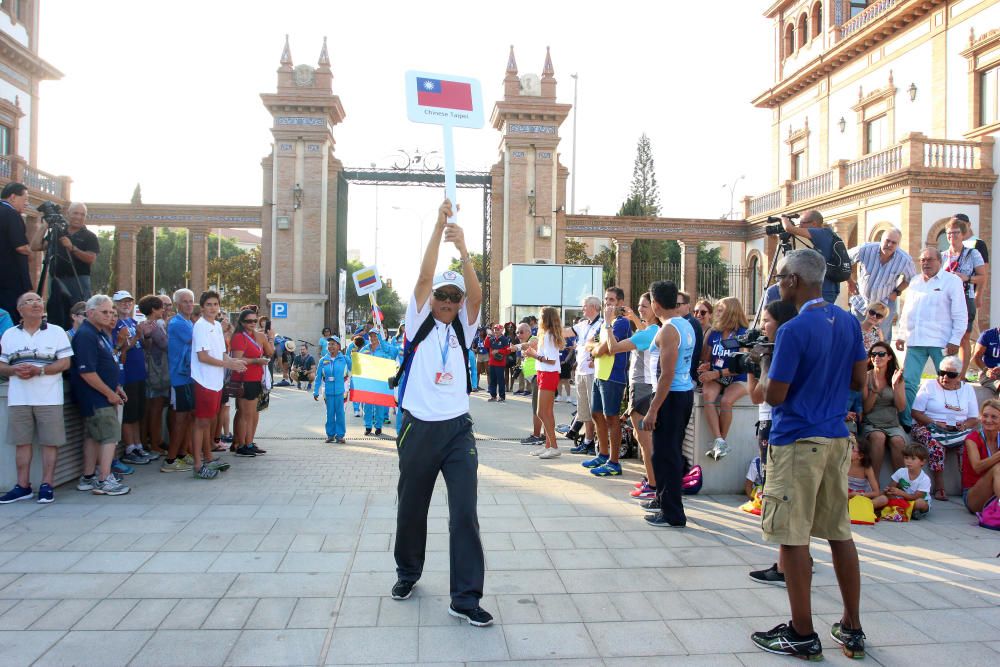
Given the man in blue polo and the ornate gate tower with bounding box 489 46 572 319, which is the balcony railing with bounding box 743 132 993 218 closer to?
the ornate gate tower with bounding box 489 46 572 319

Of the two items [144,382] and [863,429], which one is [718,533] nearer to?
[863,429]

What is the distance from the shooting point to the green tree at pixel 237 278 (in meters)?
48.4

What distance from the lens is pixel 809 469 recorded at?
3844 mm

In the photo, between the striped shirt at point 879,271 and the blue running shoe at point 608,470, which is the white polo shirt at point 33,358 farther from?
the striped shirt at point 879,271

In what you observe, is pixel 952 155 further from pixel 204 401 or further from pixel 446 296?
pixel 446 296

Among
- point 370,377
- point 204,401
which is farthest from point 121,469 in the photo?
point 370,377

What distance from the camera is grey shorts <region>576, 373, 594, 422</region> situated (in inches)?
373

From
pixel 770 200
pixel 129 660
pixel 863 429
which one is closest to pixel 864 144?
pixel 770 200

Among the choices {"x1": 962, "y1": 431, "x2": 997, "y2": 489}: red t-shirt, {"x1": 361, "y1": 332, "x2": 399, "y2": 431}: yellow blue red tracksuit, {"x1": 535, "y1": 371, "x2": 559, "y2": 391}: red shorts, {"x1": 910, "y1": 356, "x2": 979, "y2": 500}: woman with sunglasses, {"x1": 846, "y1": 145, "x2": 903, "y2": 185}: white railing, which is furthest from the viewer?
{"x1": 846, "y1": 145, "x2": 903, "y2": 185}: white railing

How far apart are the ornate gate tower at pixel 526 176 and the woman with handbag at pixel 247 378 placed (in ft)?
53.6

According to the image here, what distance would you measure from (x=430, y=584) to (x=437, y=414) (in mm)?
1181

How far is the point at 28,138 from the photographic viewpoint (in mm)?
26609

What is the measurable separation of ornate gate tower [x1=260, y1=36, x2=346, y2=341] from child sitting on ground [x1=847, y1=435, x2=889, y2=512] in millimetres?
20261

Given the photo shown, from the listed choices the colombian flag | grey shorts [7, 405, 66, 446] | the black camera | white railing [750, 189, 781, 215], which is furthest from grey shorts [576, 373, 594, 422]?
white railing [750, 189, 781, 215]
